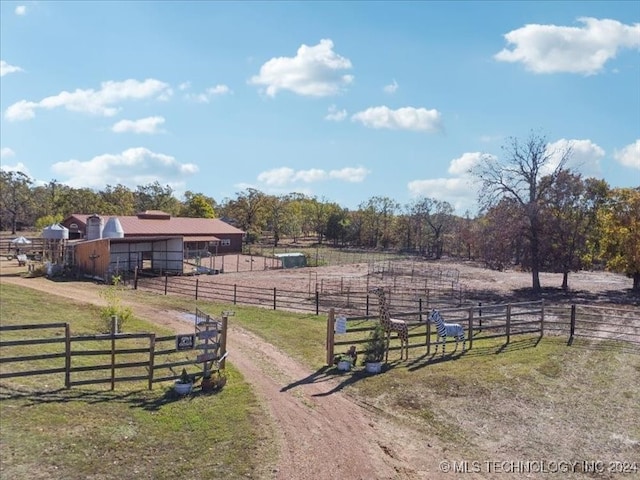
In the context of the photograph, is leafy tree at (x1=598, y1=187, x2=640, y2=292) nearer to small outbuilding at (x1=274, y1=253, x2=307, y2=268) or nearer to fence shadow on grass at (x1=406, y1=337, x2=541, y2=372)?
fence shadow on grass at (x1=406, y1=337, x2=541, y2=372)

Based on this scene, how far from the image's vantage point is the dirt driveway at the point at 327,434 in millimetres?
7184

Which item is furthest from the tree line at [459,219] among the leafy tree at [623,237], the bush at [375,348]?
the bush at [375,348]

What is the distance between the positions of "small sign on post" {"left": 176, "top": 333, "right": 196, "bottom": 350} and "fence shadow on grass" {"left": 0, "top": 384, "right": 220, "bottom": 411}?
32.7 inches

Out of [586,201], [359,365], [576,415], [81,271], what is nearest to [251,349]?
[359,365]

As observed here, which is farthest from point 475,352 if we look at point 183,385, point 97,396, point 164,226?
point 164,226

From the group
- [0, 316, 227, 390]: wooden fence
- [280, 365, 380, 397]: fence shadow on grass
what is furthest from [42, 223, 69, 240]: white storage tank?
[280, 365, 380, 397]: fence shadow on grass

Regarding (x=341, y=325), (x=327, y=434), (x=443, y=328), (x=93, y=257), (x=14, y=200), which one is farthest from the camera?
(x=14, y=200)

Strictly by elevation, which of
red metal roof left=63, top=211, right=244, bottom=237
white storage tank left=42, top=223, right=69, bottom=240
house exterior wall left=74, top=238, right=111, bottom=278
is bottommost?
house exterior wall left=74, top=238, right=111, bottom=278

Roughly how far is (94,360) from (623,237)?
30953 mm

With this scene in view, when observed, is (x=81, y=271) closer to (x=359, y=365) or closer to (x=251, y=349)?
(x=251, y=349)

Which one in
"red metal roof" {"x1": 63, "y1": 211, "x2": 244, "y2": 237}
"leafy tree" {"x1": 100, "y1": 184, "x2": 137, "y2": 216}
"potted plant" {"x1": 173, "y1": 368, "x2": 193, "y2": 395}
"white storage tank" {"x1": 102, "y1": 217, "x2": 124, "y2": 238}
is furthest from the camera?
"leafy tree" {"x1": 100, "y1": 184, "x2": 137, "y2": 216}

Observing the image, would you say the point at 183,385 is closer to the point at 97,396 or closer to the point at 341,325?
the point at 97,396

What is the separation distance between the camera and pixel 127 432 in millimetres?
7680

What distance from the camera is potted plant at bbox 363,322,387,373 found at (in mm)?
11703
